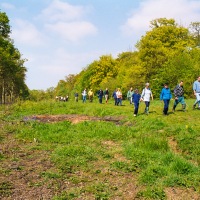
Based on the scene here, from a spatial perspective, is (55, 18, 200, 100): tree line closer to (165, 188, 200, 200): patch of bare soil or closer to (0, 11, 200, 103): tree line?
(0, 11, 200, 103): tree line

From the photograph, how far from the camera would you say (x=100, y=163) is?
962cm

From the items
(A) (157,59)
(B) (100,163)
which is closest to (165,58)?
(A) (157,59)

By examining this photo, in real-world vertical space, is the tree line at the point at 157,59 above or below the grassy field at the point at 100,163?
above

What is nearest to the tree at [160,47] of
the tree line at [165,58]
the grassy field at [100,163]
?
the tree line at [165,58]

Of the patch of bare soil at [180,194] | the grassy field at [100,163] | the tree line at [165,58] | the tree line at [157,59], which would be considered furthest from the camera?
the tree line at [165,58]

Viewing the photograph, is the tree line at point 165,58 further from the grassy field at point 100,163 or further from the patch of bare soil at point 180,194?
the patch of bare soil at point 180,194

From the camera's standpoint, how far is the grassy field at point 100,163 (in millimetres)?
7508

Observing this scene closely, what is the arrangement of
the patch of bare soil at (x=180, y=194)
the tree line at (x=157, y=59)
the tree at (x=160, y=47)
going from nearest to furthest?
the patch of bare soil at (x=180, y=194)
the tree line at (x=157, y=59)
the tree at (x=160, y=47)

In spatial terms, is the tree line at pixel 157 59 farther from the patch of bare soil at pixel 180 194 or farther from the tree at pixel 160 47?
the patch of bare soil at pixel 180 194

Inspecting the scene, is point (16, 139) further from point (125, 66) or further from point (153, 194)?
point (125, 66)

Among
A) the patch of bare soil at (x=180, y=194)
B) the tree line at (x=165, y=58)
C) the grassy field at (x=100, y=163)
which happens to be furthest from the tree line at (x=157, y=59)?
the patch of bare soil at (x=180, y=194)

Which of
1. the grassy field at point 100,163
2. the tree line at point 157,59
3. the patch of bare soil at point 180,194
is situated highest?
the tree line at point 157,59

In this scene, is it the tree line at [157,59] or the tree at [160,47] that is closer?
the tree line at [157,59]

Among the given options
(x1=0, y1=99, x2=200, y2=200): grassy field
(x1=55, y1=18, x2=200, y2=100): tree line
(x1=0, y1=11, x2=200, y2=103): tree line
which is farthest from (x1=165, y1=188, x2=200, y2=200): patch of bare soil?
(x1=55, y1=18, x2=200, y2=100): tree line
